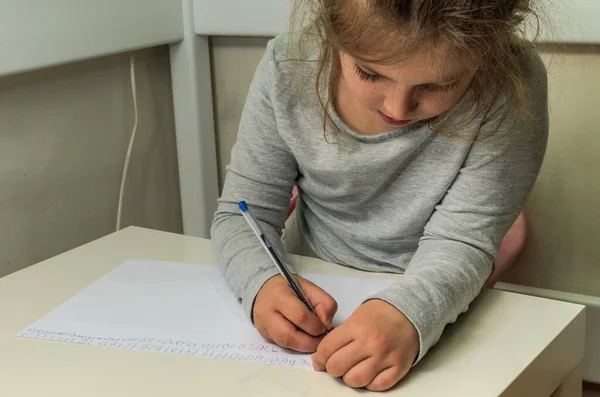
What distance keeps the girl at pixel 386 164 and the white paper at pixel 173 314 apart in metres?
0.02

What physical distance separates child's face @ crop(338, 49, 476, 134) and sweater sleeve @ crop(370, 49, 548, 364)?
106mm

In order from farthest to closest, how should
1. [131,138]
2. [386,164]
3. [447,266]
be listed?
[131,138]
[386,164]
[447,266]

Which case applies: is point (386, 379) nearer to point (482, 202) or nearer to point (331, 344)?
point (331, 344)

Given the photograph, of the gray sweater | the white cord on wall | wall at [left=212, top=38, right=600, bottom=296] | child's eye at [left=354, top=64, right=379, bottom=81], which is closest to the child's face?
child's eye at [left=354, top=64, right=379, bottom=81]

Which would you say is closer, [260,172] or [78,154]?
[260,172]

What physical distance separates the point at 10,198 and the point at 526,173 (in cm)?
67

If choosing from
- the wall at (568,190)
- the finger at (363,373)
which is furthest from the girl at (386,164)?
the wall at (568,190)

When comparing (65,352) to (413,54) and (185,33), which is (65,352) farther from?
(185,33)

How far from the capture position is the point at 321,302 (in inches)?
28.4

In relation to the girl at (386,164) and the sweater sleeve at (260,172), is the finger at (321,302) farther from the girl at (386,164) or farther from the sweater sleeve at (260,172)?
the sweater sleeve at (260,172)

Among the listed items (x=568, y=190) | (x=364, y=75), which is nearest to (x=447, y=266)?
(x=364, y=75)

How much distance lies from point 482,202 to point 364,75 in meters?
0.19

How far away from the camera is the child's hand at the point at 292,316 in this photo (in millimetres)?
690

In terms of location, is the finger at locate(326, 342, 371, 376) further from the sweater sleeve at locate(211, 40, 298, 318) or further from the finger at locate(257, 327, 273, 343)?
the sweater sleeve at locate(211, 40, 298, 318)
